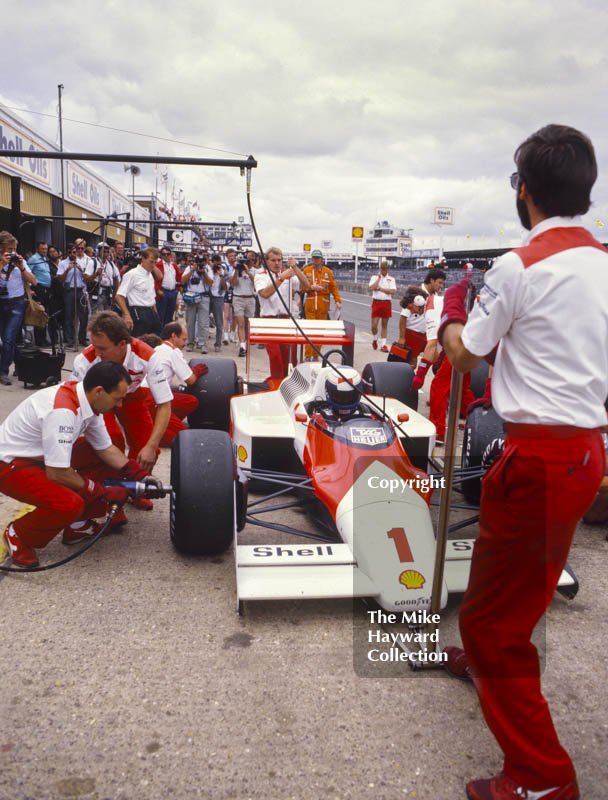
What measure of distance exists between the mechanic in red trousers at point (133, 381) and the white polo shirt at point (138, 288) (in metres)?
4.68

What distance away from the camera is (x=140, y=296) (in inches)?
354

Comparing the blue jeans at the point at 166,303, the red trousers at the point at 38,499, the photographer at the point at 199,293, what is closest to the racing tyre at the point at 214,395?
the red trousers at the point at 38,499

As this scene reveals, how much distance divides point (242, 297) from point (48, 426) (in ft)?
27.1

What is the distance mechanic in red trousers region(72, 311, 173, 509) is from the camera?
400cm

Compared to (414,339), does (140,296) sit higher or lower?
higher

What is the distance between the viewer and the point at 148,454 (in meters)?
4.03

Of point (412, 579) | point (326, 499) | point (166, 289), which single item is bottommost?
point (412, 579)

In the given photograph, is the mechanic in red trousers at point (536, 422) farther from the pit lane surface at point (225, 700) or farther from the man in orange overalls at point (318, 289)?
the man in orange overalls at point (318, 289)

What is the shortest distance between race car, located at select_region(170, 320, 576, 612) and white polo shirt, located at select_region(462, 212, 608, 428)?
1372mm

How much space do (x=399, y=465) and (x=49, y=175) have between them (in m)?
17.6

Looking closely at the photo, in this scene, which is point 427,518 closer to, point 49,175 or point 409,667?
point 409,667

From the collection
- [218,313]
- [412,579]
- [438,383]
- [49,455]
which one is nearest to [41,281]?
[218,313]

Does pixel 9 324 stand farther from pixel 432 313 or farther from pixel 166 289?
pixel 432 313

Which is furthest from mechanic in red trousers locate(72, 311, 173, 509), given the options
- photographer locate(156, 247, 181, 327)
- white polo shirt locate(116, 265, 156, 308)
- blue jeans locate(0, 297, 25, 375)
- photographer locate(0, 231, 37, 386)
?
photographer locate(156, 247, 181, 327)
